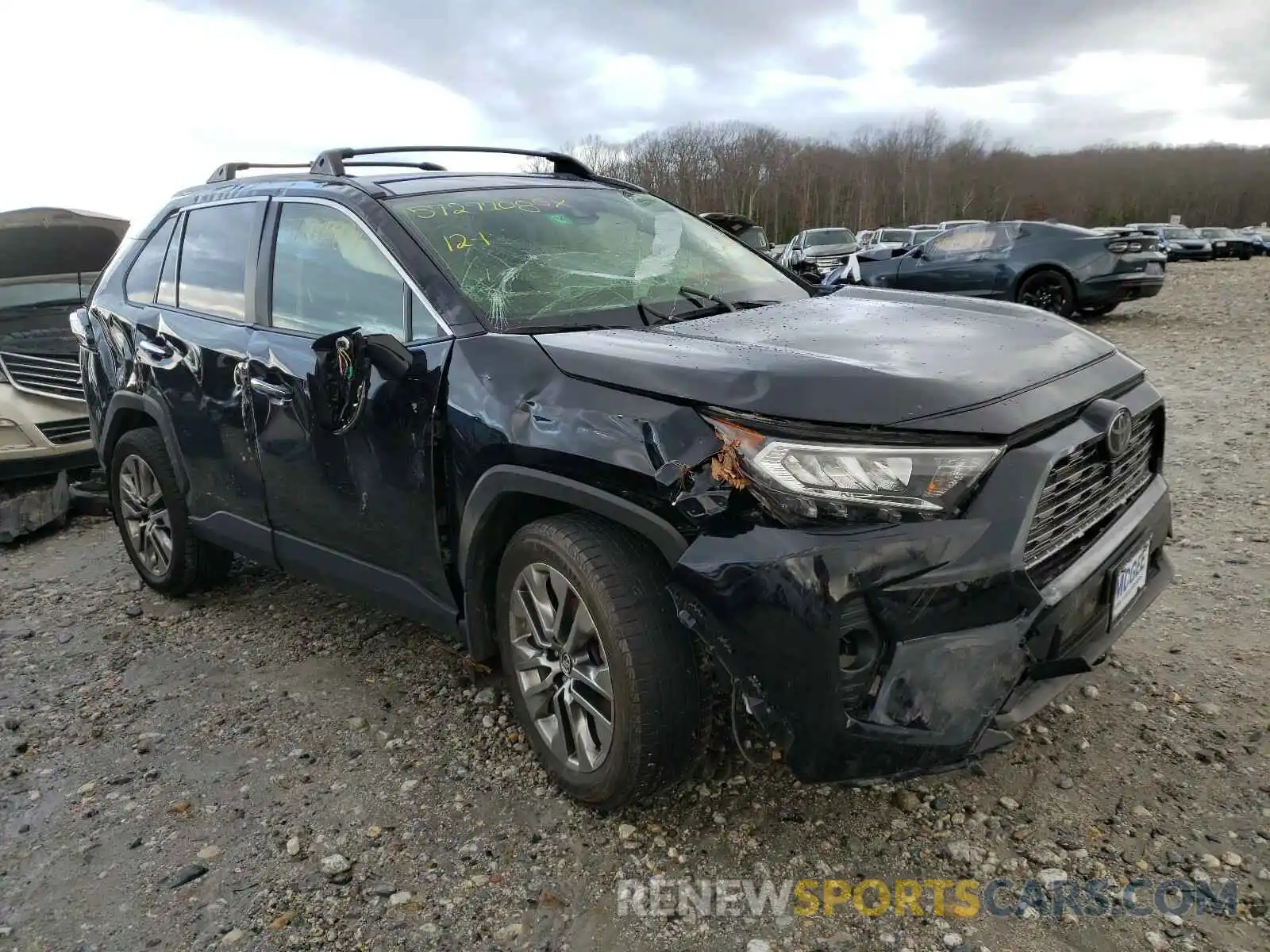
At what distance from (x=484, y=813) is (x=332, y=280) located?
6.21 feet

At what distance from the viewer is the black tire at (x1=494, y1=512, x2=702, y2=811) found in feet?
7.72

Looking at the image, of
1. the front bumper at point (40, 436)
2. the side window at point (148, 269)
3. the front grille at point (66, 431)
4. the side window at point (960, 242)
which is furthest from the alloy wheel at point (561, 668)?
the side window at point (960, 242)

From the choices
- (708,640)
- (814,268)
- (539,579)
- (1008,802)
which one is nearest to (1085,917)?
(1008,802)

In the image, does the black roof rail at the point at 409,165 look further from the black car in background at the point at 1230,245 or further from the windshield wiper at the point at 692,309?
the black car in background at the point at 1230,245

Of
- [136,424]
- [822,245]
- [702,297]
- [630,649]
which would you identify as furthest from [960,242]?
[822,245]

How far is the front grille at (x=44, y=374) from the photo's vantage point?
21.4 ft

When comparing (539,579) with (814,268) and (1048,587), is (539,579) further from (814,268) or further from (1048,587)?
(814,268)

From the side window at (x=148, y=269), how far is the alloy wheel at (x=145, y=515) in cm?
77

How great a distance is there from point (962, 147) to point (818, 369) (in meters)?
132

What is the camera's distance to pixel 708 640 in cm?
220

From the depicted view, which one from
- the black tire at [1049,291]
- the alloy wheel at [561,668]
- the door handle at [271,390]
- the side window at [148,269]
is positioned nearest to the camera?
the alloy wheel at [561,668]

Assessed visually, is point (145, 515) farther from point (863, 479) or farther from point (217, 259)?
point (863, 479)

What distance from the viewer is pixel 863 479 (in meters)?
2.10

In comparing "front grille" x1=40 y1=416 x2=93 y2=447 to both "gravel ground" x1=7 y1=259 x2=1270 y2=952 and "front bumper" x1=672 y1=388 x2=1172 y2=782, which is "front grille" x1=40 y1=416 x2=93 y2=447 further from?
"front bumper" x1=672 y1=388 x2=1172 y2=782
